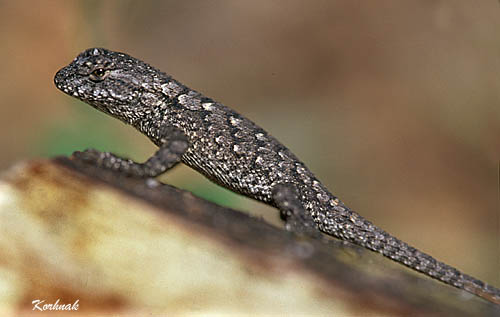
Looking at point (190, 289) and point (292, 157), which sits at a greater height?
point (292, 157)

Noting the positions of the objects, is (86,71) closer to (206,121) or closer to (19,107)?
(206,121)

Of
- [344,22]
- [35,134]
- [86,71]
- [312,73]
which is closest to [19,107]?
[35,134]

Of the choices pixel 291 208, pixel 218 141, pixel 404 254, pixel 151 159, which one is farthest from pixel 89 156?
pixel 404 254

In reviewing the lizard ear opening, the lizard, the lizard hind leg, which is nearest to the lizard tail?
the lizard

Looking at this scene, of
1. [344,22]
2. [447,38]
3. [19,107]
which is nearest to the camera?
[19,107]

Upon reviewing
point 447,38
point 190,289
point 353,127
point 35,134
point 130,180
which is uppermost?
point 447,38

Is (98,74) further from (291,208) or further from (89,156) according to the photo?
(291,208)

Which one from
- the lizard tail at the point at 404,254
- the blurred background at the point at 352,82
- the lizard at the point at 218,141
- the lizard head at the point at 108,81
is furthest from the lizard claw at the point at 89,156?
the blurred background at the point at 352,82

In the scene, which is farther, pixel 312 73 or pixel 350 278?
pixel 312 73
